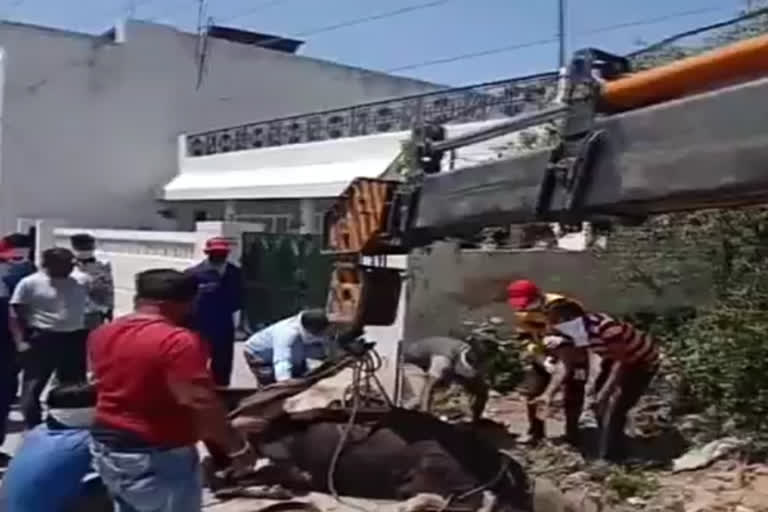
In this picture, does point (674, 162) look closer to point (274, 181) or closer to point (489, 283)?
point (489, 283)

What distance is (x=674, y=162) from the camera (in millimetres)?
4133

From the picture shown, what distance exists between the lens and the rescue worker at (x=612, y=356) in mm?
7680

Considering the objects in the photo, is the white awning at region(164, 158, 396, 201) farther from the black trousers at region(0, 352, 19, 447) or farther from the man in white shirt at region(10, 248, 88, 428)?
the black trousers at region(0, 352, 19, 447)

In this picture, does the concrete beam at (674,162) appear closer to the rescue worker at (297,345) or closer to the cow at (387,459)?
the cow at (387,459)

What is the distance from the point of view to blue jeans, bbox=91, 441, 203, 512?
14.4 feet

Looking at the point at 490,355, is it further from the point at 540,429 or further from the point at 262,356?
the point at 262,356

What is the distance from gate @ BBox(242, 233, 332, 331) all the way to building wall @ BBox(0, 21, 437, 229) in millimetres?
7636

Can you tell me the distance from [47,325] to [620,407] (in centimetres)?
402

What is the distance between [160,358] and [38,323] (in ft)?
15.1

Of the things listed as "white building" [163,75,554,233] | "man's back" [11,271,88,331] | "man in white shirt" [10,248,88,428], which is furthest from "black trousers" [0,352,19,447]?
"white building" [163,75,554,233]

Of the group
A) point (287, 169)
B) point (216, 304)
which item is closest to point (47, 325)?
point (216, 304)

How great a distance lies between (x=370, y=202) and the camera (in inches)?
261

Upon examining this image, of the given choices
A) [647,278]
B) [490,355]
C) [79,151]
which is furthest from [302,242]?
[79,151]

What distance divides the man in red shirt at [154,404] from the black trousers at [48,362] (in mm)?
4267
